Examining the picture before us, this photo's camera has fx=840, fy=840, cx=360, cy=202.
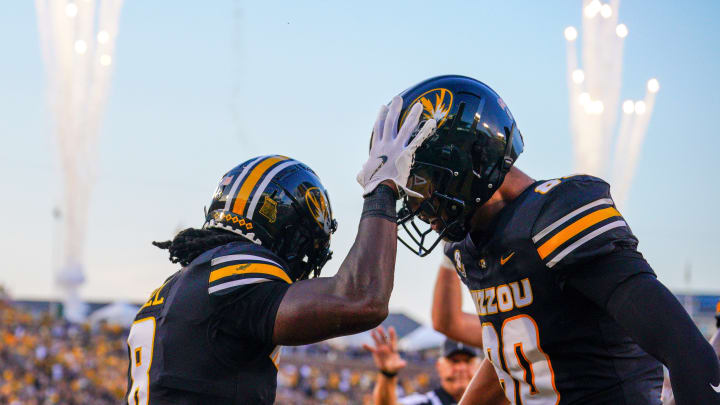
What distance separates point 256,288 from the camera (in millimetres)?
2982

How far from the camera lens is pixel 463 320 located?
4926 millimetres

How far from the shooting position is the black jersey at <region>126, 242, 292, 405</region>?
3.00m

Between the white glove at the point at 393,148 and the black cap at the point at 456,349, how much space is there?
433 cm

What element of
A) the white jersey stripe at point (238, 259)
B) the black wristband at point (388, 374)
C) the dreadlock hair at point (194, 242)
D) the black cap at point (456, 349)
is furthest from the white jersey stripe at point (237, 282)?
the black cap at point (456, 349)

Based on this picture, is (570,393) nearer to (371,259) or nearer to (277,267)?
(371,259)

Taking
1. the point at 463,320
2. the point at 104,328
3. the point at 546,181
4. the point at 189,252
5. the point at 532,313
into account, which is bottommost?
the point at 104,328

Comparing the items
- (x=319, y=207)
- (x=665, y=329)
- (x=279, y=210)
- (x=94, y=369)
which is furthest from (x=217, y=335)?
(x=94, y=369)

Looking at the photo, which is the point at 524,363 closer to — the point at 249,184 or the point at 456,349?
the point at 249,184

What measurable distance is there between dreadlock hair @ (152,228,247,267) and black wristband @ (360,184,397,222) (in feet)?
2.38

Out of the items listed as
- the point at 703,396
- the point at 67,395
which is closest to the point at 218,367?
the point at 703,396

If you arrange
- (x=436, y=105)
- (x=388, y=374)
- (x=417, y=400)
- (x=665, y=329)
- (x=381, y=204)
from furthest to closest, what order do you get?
1. (x=417, y=400)
2. (x=388, y=374)
3. (x=436, y=105)
4. (x=381, y=204)
5. (x=665, y=329)

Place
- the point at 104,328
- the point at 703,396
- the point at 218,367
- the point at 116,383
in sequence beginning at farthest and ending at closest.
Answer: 1. the point at 104,328
2. the point at 116,383
3. the point at 218,367
4. the point at 703,396

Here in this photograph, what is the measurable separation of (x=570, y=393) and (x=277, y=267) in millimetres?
1136

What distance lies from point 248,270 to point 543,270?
105cm
